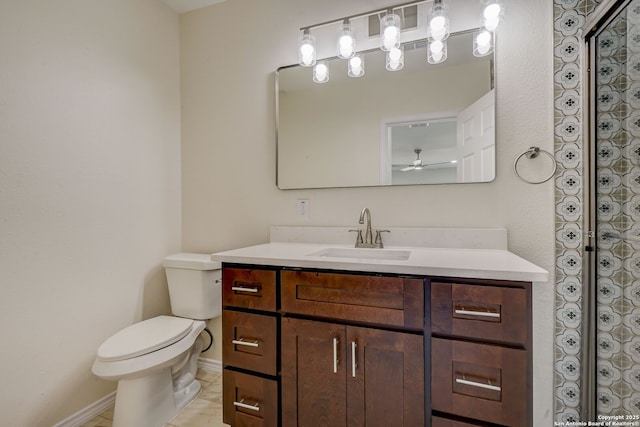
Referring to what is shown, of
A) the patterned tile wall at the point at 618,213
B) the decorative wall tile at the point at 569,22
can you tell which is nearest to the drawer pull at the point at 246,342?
the patterned tile wall at the point at 618,213

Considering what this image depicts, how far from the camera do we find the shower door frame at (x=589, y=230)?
4.16 feet

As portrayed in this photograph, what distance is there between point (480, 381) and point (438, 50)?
1.47 metres

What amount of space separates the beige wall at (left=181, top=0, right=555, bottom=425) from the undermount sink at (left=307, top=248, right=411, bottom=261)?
0.20 meters

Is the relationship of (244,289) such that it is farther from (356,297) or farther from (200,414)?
(200,414)

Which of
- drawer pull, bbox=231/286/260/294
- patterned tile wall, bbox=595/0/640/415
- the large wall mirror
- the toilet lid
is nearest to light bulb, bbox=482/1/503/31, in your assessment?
the large wall mirror

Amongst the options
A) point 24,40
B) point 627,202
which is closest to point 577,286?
point 627,202

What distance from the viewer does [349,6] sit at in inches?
68.0

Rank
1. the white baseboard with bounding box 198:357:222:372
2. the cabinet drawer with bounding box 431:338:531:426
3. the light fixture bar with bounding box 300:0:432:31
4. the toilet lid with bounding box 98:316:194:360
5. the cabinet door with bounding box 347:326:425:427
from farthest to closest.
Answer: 1. the white baseboard with bounding box 198:357:222:372
2. the light fixture bar with bounding box 300:0:432:31
3. the toilet lid with bounding box 98:316:194:360
4. the cabinet door with bounding box 347:326:425:427
5. the cabinet drawer with bounding box 431:338:531:426

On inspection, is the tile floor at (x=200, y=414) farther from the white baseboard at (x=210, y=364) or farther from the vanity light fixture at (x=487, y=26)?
the vanity light fixture at (x=487, y=26)

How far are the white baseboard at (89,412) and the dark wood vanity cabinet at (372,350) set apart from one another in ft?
2.77

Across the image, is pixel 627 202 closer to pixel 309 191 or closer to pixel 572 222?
pixel 572 222

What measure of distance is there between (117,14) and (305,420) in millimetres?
2356

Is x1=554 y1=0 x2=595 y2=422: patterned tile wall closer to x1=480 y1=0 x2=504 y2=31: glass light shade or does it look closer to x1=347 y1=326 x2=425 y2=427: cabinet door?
x1=480 y1=0 x2=504 y2=31: glass light shade

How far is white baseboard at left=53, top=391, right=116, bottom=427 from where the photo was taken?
4.94 ft
